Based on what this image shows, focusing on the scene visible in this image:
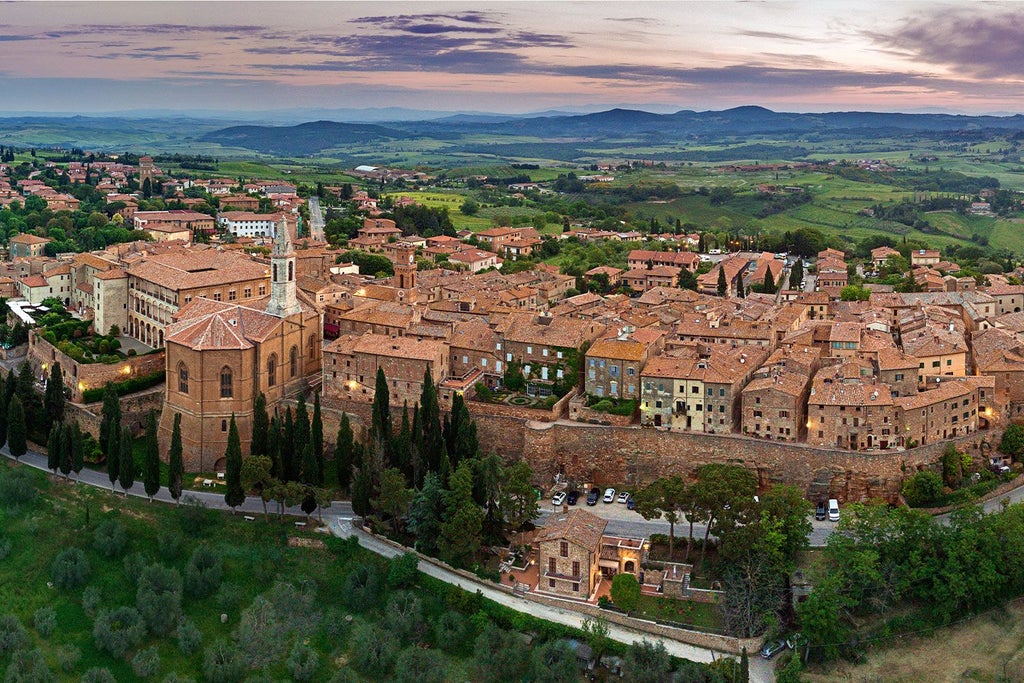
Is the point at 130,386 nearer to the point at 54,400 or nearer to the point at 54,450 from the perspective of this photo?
the point at 54,400

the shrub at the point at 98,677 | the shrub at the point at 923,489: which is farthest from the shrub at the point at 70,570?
the shrub at the point at 923,489

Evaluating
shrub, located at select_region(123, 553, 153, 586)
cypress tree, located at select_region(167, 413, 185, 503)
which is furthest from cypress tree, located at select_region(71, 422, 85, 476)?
shrub, located at select_region(123, 553, 153, 586)

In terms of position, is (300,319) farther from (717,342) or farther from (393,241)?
(393,241)

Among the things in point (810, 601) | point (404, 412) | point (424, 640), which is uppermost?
point (404, 412)

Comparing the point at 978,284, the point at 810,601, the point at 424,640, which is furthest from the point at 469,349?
the point at 978,284

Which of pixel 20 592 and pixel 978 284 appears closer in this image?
pixel 20 592

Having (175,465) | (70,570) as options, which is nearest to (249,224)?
(175,465)

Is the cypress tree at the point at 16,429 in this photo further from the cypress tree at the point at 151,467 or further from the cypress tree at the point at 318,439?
the cypress tree at the point at 318,439
